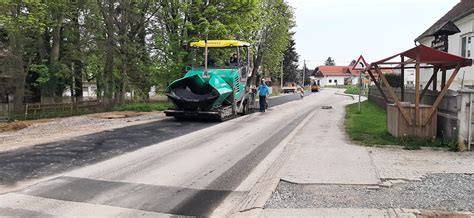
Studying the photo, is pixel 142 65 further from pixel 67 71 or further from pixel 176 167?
pixel 176 167

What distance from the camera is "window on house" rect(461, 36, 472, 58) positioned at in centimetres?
2285

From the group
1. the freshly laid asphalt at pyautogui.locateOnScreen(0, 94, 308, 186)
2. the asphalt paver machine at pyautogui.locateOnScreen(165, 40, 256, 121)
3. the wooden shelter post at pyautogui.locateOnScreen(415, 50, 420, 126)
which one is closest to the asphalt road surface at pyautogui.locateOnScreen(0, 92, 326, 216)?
the freshly laid asphalt at pyautogui.locateOnScreen(0, 94, 308, 186)

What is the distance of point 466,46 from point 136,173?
834 inches

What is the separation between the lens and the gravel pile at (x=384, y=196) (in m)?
5.88

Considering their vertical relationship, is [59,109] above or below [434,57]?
below

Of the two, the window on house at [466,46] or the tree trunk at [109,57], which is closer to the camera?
the window on house at [466,46]

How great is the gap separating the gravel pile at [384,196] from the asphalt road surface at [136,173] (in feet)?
2.99

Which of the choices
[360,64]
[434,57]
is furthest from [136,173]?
[360,64]

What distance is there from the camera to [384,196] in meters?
6.28

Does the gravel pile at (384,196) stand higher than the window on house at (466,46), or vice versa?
the window on house at (466,46)

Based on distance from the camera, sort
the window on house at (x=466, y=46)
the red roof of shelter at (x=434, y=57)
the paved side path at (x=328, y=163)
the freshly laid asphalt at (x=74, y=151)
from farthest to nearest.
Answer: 1. the window on house at (x=466, y=46)
2. the red roof of shelter at (x=434, y=57)
3. the freshly laid asphalt at (x=74, y=151)
4. the paved side path at (x=328, y=163)

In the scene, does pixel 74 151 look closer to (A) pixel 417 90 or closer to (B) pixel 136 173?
(B) pixel 136 173

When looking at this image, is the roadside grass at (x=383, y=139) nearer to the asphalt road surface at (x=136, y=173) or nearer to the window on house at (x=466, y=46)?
the asphalt road surface at (x=136, y=173)

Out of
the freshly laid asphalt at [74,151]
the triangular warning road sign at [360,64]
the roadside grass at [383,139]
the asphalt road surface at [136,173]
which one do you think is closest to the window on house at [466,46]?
the triangular warning road sign at [360,64]
